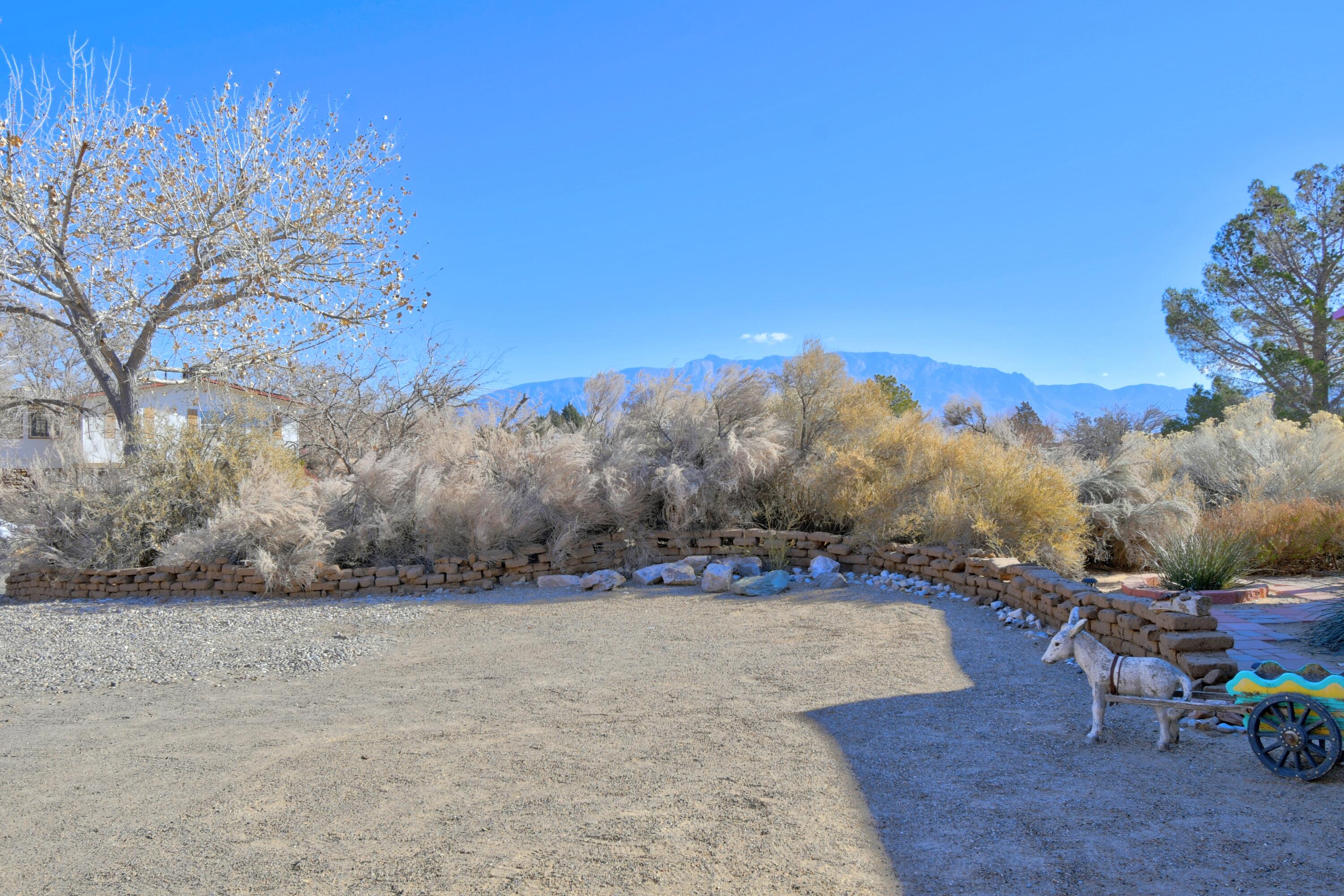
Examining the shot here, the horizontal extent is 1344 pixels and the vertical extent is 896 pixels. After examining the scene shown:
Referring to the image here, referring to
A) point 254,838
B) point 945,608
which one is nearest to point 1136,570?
point 945,608

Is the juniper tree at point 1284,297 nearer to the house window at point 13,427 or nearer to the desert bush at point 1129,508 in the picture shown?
the desert bush at point 1129,508

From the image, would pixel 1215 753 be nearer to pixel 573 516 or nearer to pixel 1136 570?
pixel 1136 570

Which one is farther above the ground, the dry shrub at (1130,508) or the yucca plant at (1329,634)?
the dry shrub at (1130,508)

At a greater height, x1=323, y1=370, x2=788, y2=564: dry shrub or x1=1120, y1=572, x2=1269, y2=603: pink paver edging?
x1=323, y1=370, x2=788, y2=564: dry shrub

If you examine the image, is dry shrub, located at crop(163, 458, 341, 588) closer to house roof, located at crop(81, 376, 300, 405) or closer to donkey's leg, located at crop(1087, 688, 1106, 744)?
house roof, located at crop(81, 376, 300, 405)

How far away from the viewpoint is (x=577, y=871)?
2.90m

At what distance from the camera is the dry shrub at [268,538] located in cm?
922

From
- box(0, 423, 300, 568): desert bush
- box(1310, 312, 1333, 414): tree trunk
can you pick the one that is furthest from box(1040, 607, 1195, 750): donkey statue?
box(1310, 312, 1333, 414): tree trunk

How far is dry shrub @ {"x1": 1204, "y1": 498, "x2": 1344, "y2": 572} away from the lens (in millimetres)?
8438

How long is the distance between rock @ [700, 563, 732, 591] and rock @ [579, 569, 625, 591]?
3.26 feet

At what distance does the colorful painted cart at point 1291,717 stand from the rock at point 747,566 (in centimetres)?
593

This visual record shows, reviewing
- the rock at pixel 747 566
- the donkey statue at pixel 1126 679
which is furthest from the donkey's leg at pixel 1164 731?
the rock at pixel 747 566

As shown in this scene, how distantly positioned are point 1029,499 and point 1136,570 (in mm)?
1934

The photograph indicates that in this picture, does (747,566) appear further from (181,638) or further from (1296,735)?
(1296,735)
